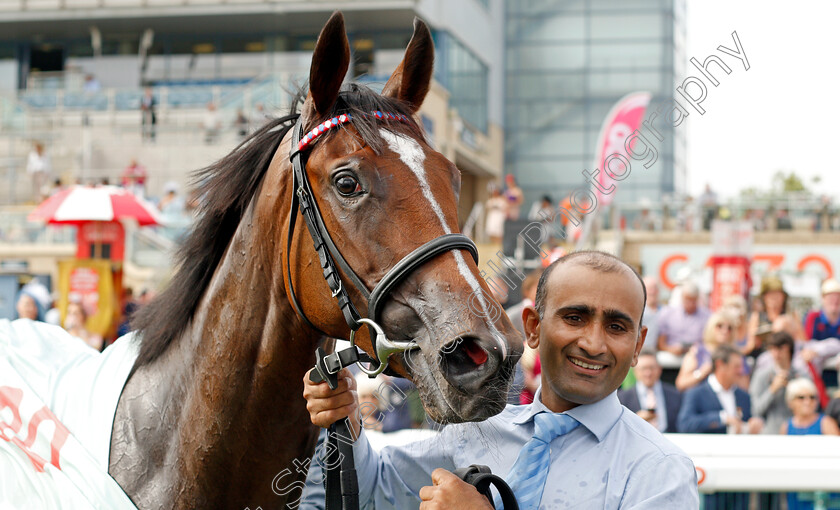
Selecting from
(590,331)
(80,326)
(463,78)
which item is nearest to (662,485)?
(590,331)

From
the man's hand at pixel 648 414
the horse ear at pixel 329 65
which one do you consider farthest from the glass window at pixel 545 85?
the horse ear at pixel 329 65

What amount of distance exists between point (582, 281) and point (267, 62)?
2284 cm

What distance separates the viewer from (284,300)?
196 centimetres

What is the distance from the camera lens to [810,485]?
2715mm

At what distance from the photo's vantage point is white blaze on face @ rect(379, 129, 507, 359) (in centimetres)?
165

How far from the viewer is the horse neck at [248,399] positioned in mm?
1947

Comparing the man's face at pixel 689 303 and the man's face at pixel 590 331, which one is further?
the man's face at pixel 689 303

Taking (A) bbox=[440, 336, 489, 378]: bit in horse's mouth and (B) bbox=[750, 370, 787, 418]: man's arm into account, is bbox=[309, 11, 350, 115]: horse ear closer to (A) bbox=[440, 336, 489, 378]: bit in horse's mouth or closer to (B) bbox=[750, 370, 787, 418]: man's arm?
(A) bbox=[440, 336, 489, 378]: bit in horse's mouth

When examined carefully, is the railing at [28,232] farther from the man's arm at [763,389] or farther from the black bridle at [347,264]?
the black bridle at [347,264]

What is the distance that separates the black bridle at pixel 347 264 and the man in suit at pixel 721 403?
3680mm

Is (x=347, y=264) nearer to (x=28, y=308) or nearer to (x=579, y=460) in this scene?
(x=579, y=460)

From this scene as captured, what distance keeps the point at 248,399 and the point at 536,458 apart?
748 millimetres

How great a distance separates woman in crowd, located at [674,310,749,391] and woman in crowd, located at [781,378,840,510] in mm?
480

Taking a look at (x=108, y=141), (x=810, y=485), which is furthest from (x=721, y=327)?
(x=108, y=141)
